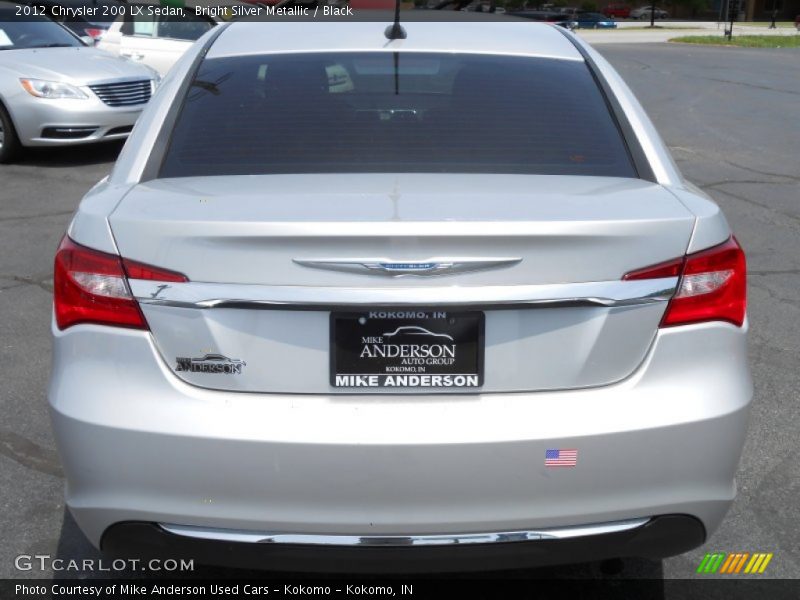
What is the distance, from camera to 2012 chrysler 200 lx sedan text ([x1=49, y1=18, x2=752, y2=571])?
239 centimetres

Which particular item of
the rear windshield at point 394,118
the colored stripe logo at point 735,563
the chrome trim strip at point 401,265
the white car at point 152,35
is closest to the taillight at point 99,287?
the chrome trim strip at point 401,265

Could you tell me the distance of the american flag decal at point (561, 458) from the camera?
241 cm

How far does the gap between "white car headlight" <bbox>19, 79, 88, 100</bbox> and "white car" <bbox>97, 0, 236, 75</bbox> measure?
12.5 ft

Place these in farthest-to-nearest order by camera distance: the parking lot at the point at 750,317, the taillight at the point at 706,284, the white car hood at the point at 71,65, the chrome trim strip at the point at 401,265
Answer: the white car hood at the point at 71,65
the parking lot at the point at 750,317
the taillight at the point at 706,284
the chrome trim strip at the point at 401,265

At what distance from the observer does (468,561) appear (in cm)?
249

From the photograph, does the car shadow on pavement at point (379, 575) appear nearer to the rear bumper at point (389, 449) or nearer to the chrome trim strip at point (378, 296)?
the rear bumper at point (389, 449)

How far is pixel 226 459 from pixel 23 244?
5.53 m

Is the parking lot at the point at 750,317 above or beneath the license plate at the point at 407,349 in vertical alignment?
beneath

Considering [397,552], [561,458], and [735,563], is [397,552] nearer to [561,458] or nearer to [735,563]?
[561,458]

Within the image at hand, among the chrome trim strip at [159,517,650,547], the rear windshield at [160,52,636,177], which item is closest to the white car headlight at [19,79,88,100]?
the rear windshield at [160,52,636,177]

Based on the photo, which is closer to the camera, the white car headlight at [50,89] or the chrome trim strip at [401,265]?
the chrome trim strip at [401,265]

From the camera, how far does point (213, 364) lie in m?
2.44

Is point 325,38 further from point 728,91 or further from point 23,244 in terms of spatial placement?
point 728,91

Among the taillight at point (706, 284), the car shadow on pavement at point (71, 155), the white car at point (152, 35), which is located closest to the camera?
the taillight at point (706, 284)
